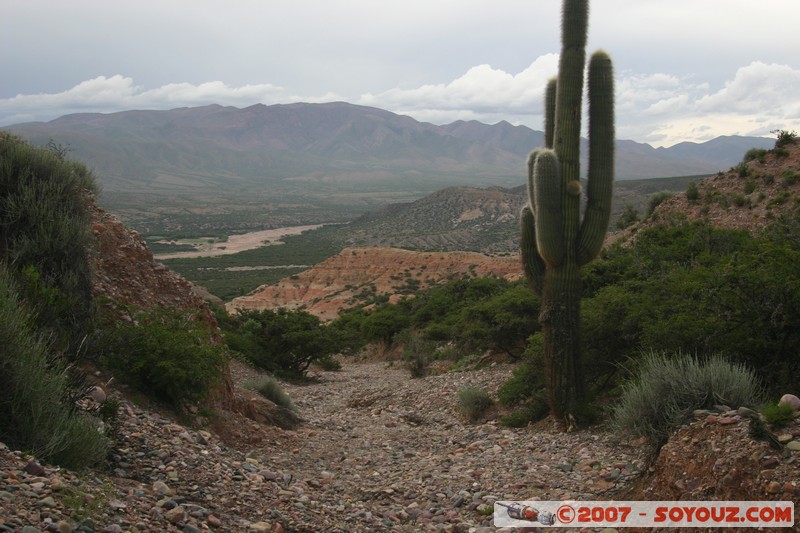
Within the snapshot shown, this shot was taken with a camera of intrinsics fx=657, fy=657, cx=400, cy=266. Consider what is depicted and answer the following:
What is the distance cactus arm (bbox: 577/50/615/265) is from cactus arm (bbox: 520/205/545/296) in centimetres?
82

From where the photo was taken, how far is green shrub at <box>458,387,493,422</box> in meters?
12.2

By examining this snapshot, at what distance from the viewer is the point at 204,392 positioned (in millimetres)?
9047

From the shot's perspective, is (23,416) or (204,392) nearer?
(23,416)

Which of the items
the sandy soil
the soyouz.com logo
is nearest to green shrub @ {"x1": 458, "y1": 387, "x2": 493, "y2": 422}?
the soyouz.com logo

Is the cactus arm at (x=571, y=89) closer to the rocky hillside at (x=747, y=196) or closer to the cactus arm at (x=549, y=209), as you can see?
the cactus arm at (x=549, y=209)

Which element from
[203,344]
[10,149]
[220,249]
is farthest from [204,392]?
[220,249]

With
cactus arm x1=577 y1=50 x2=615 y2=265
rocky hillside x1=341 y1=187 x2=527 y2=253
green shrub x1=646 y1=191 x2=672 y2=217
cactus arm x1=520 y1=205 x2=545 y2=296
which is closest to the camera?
cactus arm x1=577 y1=50 x2=615 y2=265

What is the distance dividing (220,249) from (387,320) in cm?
7100

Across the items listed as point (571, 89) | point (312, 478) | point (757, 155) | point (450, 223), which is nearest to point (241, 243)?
point (450, 223)

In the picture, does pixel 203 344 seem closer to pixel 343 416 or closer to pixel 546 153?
pixel 343 416

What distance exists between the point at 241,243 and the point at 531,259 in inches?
3807

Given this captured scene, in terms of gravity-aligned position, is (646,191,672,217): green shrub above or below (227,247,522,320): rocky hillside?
above

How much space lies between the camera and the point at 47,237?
843cm

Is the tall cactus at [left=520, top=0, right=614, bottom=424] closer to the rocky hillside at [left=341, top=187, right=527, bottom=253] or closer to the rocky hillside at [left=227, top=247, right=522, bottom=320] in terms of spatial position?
the rocky hillside at [left=227, top=247, right=522, bottom=320]
